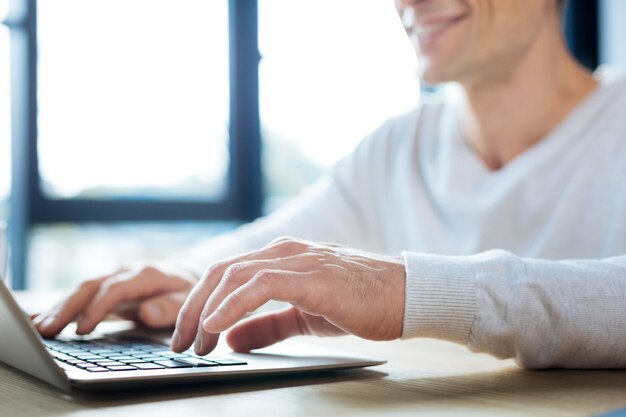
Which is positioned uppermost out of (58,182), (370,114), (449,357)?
(370,114)

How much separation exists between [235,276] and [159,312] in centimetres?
30

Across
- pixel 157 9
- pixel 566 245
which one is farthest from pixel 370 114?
pixel 566 245

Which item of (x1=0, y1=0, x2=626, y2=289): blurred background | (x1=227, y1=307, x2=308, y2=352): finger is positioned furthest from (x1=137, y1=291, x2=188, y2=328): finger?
(x1=0, y1=0, x2=626, y2=289): blurred background

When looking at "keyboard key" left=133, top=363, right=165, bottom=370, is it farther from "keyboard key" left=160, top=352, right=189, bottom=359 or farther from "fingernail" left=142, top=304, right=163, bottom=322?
"fingernail" left=142, top=304, right=163, bottom=322

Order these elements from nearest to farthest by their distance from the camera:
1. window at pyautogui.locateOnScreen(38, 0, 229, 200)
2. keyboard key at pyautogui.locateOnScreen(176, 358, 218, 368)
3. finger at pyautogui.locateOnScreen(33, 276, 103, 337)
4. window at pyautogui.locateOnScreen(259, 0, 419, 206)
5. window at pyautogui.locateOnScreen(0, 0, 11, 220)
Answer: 1. keyboard key at pyautogui.locateOnScreen(176, 358, 218, 368)
2. finger at pyautogui.locateOnScreen(33, 276, 103, 337)
3. window at pyautogui.locateOnScreen(0, 0, 11, 220)
4. window at pyautogui.locateOnScreen(38, 0, 229, 200)
5. window at pyautogui.locateOnScreen(259, 0, 419, 206)

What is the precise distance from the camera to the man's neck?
135cm

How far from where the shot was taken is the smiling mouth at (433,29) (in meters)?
1.30

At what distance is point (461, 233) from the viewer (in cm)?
136

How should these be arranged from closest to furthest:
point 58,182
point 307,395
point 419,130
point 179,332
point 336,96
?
point 307,395 < point 179,332 < point 419,130 < point 58,182 < point 336,96

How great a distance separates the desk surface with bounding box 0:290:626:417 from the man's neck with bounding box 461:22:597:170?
0.72m

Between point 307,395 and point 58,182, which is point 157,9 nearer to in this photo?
point 58,182

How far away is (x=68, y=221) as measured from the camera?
272 centimetres

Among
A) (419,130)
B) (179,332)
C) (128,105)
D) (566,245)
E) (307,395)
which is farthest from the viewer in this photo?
(128,105)

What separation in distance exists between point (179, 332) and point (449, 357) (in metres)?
0.28
